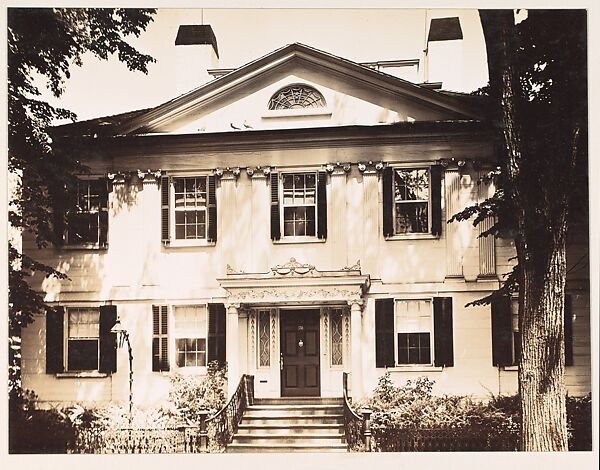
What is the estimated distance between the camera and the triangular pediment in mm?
7641

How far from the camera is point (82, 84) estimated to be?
740cm

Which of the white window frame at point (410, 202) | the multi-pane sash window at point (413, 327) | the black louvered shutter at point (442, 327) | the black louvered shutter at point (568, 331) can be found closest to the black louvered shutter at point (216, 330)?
the multi-pane sash window at point (413, 327)

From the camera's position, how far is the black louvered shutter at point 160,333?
7594mm

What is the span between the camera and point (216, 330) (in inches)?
300

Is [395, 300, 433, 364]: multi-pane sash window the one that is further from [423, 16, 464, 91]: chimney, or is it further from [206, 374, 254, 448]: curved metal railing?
[423, 16, 464, 91]: chimney

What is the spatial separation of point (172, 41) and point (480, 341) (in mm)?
4043

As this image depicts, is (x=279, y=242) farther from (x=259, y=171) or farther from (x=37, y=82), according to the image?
(x=37, y=82)

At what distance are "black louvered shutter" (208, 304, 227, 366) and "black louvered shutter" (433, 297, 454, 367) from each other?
6.66 ft

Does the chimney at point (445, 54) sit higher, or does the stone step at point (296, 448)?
the chimney at point (445, 54)

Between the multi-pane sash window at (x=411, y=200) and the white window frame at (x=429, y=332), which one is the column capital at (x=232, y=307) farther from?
the multi-pane sash window at (x=411, y=200)

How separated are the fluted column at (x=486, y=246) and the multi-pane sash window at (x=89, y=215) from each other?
3646 mm

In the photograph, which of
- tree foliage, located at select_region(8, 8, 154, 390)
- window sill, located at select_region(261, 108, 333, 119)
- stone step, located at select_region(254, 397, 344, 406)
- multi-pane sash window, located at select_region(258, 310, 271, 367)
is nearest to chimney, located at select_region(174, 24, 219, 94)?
tree foliage, located at select_region(8, 8, 154, 390)

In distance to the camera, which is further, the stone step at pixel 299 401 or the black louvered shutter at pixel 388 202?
the black louvered shutter at pixel 388 202

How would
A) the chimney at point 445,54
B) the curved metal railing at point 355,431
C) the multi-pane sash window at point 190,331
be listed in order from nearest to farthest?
the curved metal railing at point 355,431 < the chimney at point 445,54 < the multi-pane sash window at point 190,331
